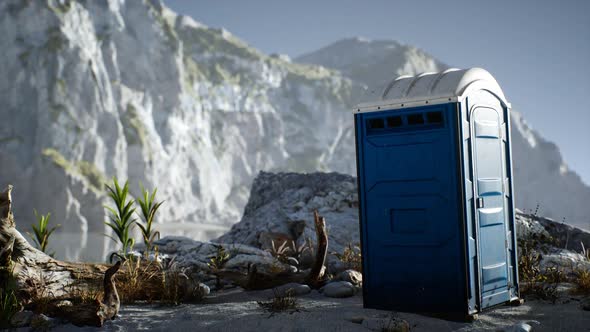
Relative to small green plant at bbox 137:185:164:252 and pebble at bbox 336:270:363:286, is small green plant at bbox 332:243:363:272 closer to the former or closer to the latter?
pebble at bbox 336:270:363:286

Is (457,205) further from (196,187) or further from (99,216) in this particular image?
(196,187)

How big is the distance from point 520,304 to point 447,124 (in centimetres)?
257

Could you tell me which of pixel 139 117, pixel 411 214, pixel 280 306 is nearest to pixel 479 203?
pixel 411 214

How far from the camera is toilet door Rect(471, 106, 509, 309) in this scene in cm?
571

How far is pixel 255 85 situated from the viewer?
405ft

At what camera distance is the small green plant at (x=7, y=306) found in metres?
5.06

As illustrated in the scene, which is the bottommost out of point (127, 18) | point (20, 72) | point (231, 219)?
point (231, 219)

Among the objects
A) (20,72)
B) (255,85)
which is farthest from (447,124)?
(255,85)

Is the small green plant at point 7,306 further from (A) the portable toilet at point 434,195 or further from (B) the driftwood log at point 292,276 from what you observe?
(A) the portable toilet at point 434,195

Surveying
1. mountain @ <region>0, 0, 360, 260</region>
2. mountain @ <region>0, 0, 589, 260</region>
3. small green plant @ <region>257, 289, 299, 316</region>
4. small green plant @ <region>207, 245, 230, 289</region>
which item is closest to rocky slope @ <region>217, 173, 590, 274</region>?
small green plant @ <region>207, 245, 230, 289</region>

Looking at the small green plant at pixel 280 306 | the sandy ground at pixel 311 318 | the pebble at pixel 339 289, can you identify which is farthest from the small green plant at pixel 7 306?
the pebble at pixel 339 289

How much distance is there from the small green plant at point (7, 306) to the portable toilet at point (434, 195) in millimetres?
3671

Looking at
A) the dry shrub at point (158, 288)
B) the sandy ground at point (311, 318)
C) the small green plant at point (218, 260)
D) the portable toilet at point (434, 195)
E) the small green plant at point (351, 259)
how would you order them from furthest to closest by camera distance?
1. the small green plant at point (351, 259)
2. the small green plant at point (218, 260)
3. the dry shrub at point (158, 288)
4. the portable toilet at point (434, 195)
5. the sandy ground at point (311, 318)

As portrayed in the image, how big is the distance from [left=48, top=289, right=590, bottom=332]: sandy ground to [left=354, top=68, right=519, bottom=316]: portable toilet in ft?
0.88
